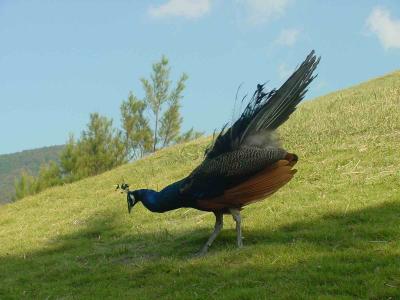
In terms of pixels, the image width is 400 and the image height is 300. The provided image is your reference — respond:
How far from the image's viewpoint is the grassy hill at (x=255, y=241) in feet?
23.7

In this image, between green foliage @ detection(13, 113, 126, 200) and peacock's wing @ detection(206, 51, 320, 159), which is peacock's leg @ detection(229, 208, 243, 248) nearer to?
peacock's wing @ detection(206, 51, 320, 159)

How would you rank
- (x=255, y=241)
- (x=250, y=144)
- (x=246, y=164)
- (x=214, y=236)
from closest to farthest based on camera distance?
(x=246, y=164) < (x=250, y=144) < (x=214, y=236) < (x=255, y=241)

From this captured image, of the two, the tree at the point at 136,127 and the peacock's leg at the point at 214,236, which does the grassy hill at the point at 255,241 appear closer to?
the peacock's leg at the point at 214,236

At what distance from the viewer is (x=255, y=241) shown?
9.56 m

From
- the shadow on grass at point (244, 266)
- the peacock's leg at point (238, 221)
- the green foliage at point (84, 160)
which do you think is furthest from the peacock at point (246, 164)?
the green foliage at point (84, 160)

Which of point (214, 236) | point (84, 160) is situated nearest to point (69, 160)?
point (84, 160)

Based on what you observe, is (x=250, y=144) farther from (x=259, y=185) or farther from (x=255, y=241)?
(x=255, y=241)

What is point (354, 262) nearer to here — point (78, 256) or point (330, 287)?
point (330, 287)

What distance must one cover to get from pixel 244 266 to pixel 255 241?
1.59 m

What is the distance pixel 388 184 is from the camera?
478 inches

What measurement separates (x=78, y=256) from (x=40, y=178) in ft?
146

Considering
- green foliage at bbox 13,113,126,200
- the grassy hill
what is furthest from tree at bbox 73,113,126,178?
the grassy hill

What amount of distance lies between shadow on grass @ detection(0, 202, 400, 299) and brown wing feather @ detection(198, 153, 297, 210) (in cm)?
84

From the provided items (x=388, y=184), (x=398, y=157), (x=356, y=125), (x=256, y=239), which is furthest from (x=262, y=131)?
(x=356, y=125)
